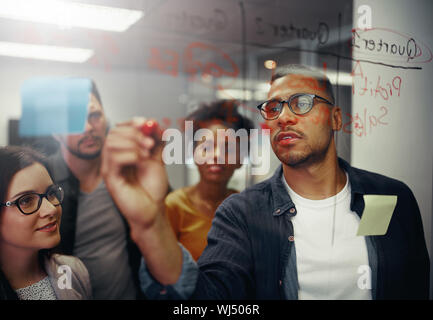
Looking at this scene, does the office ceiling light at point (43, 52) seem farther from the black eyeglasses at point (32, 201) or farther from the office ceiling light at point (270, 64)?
the office ceiling light at point (270, 64)

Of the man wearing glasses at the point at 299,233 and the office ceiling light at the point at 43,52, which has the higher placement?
the office ceiling light at the point at 43,52

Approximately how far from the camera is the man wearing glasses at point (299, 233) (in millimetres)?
1525

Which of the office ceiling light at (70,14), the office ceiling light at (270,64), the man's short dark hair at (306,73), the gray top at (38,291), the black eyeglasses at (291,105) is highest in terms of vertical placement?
the office ceiling light at (70,14)

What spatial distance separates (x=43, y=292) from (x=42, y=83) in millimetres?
768

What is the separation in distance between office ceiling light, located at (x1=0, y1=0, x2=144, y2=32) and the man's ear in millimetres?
886

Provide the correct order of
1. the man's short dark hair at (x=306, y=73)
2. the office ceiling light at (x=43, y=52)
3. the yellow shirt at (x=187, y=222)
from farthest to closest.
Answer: the man's short dark hair at (x=306, y=73) → the yellow shirt at (x=187, y=222) → the office ceiling light at (x=43, y=52)

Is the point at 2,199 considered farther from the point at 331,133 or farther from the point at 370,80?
the point at 370,80

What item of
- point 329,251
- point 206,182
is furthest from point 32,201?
point 329,251

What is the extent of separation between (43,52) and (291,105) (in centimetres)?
97

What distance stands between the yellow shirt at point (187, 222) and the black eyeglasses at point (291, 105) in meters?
0.47

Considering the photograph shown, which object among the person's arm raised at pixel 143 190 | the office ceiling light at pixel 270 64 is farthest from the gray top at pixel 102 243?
the office ceiling light at pixel 270 64

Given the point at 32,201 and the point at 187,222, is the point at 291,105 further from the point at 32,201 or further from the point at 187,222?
the point at 32,201

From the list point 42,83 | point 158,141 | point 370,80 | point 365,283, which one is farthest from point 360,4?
point 42,83

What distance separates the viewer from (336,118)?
1.65 m
